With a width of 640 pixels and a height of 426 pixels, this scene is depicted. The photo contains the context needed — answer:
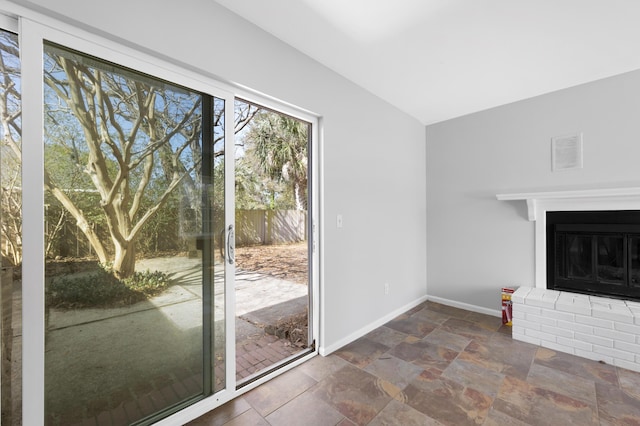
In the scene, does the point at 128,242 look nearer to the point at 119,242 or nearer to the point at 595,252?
the point at 119,242

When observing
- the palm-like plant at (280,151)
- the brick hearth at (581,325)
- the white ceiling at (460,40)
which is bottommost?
the brick hearth at (581,325)

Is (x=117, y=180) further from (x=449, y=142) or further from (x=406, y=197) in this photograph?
(x=449, y=142)

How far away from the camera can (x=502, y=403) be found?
176 centimetres

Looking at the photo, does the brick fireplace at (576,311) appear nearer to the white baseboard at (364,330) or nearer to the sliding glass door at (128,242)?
the white baseboard at (364,330)

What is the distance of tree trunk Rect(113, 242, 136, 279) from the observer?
4.65 ft

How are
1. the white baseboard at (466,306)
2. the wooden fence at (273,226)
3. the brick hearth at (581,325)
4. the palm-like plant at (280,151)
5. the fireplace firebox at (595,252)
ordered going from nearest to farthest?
the brick hearth at (581,325)
the fireplace firebox at (595,252)
the white baseboard at (466,306)
the palm-like plant at (280,151)
the wooden fence at (273,226)

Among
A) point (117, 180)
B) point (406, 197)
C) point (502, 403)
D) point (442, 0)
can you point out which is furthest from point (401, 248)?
point (117, 180)

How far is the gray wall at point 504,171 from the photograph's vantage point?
8.39ft

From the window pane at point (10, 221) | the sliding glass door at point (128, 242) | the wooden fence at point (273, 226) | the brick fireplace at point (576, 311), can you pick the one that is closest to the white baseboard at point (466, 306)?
the brick fireplace at point (576, 311)

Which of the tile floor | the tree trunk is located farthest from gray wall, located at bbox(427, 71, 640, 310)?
the tree trunk

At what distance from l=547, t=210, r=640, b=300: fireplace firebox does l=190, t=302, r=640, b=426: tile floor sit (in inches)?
Result: 32.4

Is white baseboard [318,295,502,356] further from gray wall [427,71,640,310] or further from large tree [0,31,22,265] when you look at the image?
large tree [0,31,22,265]

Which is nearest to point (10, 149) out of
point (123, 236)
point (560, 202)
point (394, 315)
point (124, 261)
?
point (123, 236)

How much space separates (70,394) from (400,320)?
2800 mm
